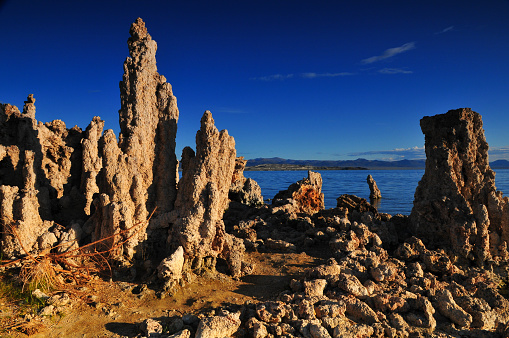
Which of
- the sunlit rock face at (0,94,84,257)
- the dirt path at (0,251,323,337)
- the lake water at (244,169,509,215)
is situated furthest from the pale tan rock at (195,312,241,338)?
the lake water at (244,169,509,215)

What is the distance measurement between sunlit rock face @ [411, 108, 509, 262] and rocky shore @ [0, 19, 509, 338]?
0.03 meters

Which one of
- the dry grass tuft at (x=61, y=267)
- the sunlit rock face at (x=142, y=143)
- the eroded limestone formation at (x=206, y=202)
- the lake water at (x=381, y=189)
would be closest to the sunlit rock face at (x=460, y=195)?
the eroded limestone formation at (x=206, y=202)

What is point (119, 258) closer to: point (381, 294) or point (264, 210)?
point (381, 294)

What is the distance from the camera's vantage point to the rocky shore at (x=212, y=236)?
5562mm

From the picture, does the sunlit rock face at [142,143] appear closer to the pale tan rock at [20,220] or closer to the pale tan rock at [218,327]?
the pale tan rock at [20,220]

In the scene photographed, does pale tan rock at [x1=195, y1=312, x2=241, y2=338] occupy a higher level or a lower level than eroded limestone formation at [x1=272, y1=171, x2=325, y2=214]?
lower

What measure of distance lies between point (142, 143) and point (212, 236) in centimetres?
322

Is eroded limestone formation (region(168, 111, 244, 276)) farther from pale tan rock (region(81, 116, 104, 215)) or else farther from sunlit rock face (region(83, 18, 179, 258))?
pale tan rock (region(81, 116, 104, 215))

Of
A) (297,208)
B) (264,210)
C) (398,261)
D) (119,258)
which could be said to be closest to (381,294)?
(398,261)

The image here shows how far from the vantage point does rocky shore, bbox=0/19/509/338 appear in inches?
219

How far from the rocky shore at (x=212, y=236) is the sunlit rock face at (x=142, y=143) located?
0.04m

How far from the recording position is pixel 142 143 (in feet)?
27.9

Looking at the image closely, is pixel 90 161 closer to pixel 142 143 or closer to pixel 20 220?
pixel 142 143

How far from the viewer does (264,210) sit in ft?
45.1
